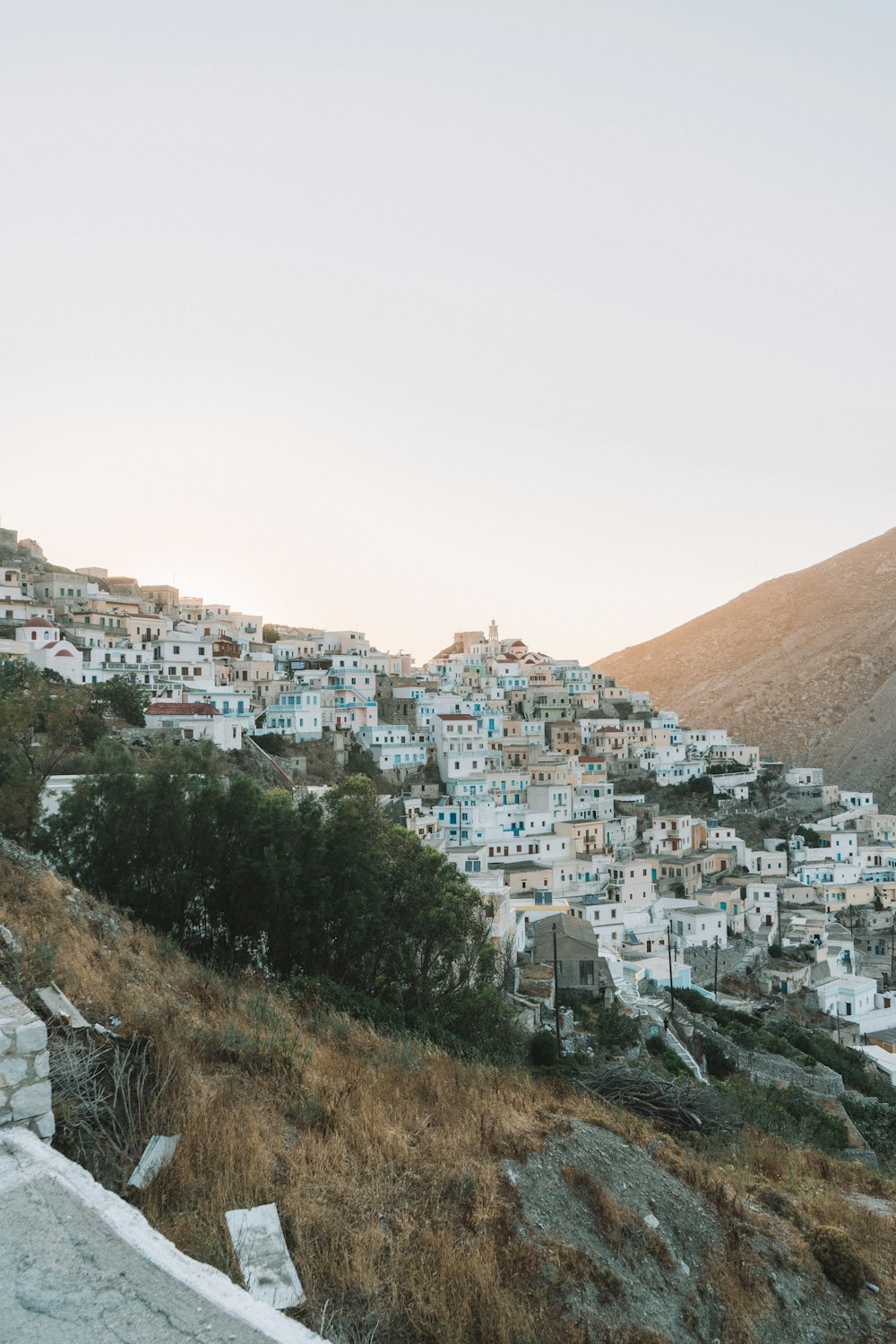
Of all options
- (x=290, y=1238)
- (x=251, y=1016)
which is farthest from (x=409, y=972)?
(x=290, y=1238)

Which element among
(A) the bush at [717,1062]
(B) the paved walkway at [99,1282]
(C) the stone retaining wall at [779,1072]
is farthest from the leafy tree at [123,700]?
(B) the paved walkway at [99,1282]

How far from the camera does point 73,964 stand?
5.78 meters

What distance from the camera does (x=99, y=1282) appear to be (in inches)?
106

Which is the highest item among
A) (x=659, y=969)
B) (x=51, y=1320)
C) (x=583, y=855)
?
(x=51, y=1320)

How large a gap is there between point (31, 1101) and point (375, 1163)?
6.01ft

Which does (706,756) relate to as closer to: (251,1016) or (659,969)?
(659,969)

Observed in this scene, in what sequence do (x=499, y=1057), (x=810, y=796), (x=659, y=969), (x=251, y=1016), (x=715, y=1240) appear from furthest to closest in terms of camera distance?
(x=810, y=796), (x=659, y=969), (x=499, y=1057), (x=251, y=1016), (x=715, y=1240)

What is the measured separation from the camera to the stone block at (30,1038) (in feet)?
11.5

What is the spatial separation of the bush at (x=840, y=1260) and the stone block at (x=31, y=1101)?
4.86 meters

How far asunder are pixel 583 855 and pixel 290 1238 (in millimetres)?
35550

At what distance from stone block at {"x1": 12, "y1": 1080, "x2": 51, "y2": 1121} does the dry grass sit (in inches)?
20.7

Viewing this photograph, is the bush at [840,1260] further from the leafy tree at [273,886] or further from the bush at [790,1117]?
the leafy tree at [273,886]

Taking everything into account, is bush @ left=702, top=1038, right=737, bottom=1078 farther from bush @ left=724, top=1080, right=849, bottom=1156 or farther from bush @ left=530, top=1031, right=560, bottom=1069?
bush @ left=530, top=1031, right=560, bottom=1069

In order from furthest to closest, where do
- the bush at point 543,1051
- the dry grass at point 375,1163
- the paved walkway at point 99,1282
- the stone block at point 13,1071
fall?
the bush at point 543,1051
the dry grass at point 375,1163
the stone block at point 13,1071
the paved walkway at point 99,1282
